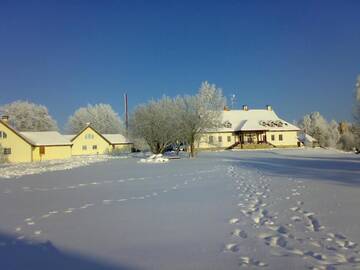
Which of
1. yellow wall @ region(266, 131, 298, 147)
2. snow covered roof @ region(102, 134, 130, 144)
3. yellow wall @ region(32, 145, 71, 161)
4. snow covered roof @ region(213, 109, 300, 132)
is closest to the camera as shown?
yellow wall @ region(32, 145, 71, 161)

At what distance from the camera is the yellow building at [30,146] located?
47.5m

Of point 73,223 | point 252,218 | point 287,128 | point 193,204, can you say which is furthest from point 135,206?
point 287,128

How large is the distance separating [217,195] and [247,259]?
20.4 feet

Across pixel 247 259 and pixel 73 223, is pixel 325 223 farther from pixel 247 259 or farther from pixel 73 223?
pixel 73 223

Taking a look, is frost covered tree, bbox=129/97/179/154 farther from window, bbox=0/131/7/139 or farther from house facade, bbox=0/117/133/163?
window, bbox=0/131/7/139

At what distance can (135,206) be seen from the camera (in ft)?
31.7

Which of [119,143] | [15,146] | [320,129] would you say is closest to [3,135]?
[15,146]

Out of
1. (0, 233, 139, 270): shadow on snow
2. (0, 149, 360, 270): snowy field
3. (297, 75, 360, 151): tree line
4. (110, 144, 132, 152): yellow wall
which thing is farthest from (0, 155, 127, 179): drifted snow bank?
(297, 75, 360, 151): tree line

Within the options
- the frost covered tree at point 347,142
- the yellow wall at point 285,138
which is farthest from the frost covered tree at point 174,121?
the frost covered tree at point 347,142

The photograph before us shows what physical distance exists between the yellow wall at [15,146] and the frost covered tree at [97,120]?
1598 inches

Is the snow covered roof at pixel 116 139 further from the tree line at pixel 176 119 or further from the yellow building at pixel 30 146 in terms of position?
the tree line at pixel 176 119

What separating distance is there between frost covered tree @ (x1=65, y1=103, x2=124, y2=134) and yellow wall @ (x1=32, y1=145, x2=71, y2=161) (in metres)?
35.1

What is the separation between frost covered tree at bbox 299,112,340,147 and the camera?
263ft

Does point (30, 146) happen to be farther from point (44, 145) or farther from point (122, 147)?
point (122, 147)
